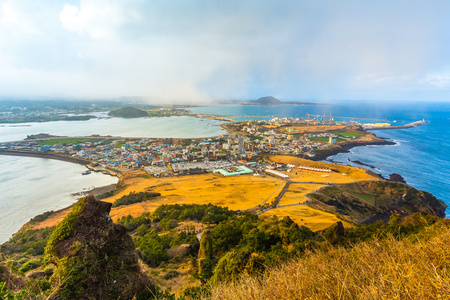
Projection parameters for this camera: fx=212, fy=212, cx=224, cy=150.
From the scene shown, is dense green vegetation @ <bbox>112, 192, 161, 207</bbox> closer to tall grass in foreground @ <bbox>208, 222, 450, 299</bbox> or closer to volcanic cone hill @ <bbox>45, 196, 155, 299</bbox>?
volcanic cone hill @ <bbox>45, 196, 155, 299</bbox>

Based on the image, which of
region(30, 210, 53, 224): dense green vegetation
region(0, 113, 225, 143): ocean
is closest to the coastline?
region(0, 113, 225, 143): ocean

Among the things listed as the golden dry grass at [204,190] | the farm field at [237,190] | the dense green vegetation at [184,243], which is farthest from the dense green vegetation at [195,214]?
the farm field at [237,190]

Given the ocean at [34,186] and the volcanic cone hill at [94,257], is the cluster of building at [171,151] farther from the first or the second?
the volcanic cone hill at [94,257]

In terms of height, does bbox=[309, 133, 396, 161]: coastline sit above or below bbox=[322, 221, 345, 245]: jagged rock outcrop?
below

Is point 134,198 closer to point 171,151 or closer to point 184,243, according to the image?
point 184,243

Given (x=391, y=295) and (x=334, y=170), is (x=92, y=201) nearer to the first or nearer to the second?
(x=391, y=295)

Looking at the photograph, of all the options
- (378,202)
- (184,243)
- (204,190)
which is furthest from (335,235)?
(378,202)

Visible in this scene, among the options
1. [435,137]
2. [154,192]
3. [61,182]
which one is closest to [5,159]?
[61,182]
